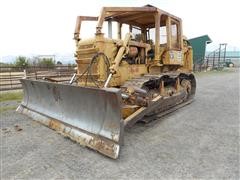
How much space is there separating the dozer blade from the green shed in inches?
971

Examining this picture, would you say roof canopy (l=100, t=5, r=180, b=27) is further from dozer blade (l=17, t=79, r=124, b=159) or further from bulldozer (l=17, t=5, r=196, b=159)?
dozer blade (l=17, t=79, r=124, b=159)

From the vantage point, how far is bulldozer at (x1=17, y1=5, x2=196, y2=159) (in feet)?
12.5

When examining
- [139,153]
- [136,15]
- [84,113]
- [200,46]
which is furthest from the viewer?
[200,46]

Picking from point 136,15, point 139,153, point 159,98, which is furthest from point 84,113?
point 136,15

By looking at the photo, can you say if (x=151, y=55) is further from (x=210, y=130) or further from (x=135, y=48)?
(x=210, y=130)

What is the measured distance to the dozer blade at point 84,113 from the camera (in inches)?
142

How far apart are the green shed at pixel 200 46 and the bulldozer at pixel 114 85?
21245mm

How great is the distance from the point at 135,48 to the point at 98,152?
2975mm

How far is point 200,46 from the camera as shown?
28.2 m

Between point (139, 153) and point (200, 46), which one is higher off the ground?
point (200, 46)

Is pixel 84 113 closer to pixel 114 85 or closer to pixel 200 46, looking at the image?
pixel 114 85

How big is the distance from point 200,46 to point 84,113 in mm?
26681

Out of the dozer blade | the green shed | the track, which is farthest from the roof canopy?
the green shed

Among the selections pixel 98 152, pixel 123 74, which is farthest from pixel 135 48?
pixel 98 152
